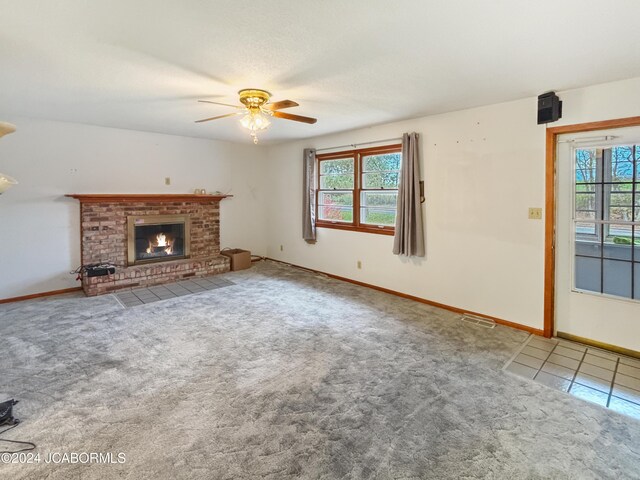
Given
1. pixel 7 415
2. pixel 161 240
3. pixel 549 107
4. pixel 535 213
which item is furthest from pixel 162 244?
pixel 549 107

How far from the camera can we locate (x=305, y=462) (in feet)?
5.84

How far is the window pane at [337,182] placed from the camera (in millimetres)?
5449

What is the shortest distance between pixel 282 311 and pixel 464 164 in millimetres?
2694

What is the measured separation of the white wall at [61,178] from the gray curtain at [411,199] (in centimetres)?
357

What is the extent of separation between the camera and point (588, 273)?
3.19m

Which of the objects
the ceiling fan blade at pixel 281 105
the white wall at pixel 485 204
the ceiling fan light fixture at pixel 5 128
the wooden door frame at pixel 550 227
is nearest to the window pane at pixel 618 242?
the wooden door frame at pixel 550 227

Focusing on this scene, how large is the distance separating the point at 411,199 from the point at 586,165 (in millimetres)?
1759

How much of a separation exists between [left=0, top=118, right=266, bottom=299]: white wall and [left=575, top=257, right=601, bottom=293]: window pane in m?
5.48

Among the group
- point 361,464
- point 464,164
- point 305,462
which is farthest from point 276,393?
point 464,164

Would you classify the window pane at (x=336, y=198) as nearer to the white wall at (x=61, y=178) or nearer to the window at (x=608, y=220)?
the white wall at (x=61, y=178)

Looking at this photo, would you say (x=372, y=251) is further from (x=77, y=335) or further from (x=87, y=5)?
(x=87, y=5)

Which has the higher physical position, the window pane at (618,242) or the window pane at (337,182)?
the window pane at (337,182)

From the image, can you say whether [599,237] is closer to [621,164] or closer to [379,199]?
[621,164]

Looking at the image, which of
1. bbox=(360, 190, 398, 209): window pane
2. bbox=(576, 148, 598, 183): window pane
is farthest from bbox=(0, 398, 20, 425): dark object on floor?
bbox=(576, 148, 598, 183): window pane
